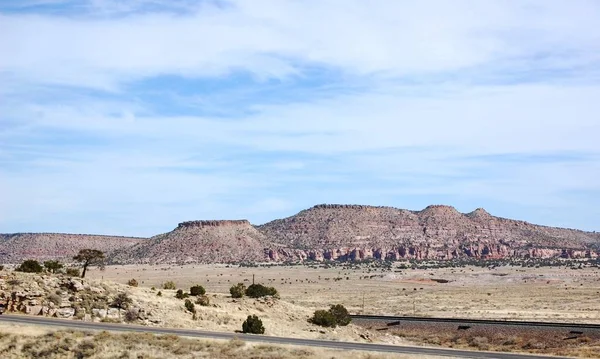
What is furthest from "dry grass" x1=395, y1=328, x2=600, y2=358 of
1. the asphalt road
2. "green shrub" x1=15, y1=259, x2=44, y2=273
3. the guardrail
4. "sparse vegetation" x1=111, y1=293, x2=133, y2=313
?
"green shrub" x1=15, y1=259, x2=44, y2=273

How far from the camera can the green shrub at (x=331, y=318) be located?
187 feet

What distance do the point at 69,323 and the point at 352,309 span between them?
3534cm

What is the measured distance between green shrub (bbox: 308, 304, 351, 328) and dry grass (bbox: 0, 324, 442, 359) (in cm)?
2046

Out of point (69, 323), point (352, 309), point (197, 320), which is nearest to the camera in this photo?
point (69, 323)

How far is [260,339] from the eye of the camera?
131 ft

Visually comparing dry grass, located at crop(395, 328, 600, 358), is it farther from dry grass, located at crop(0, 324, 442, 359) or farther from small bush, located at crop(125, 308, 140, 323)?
small bush, located at crop(125, 308, 140, 323)

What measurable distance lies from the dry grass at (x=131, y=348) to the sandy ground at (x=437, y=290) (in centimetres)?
2540

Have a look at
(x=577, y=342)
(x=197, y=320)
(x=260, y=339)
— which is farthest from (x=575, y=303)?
(x=260, y=339)

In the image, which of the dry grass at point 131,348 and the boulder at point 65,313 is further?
the boulder at point 65,313

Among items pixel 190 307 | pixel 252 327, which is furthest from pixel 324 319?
pixel 190 307

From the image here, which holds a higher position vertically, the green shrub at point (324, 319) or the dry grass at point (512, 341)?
the green shrub at point (324, 319)

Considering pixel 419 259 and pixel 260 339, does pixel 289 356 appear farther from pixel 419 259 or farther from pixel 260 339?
A: pixel 419 259

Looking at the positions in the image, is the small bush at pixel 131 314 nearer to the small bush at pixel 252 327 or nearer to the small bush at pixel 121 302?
the small bush at pixel 121 302

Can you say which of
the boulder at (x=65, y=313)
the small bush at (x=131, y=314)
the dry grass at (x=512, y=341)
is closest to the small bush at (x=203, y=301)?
the small bush at (x=131, y=314)
